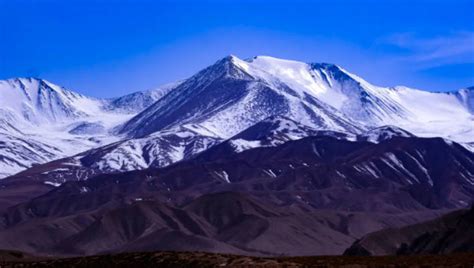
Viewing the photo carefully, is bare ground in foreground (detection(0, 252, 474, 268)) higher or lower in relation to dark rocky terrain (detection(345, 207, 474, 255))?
lower

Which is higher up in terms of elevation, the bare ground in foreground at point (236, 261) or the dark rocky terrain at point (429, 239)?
the dark rocky terrain at point (429, 239)

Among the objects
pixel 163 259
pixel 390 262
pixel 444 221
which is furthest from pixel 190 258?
pixel 444 221

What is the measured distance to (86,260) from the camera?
171ft

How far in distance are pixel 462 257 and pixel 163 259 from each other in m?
14.6

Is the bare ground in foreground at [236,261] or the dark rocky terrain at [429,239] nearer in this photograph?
the bare ground in foreground at [236,261]

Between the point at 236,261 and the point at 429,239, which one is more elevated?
the point at 429,239

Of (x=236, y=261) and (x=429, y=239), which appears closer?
(x=236, y=261)

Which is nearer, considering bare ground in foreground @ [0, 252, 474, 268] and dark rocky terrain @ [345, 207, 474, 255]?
bare ground in foreground @ [0, 252, 474, 268]

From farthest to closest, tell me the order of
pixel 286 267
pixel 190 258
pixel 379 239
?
pixel 379 239 < pixel 190 258 < pixel 286 267

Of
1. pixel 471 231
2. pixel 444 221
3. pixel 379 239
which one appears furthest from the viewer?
pixel 379 239

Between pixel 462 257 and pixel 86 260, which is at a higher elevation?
pixel 86 260

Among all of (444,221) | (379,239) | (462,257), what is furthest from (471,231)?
(462,257)

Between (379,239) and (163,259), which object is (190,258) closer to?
(163,259)

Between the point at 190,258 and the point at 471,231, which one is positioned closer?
the point at 190,258
